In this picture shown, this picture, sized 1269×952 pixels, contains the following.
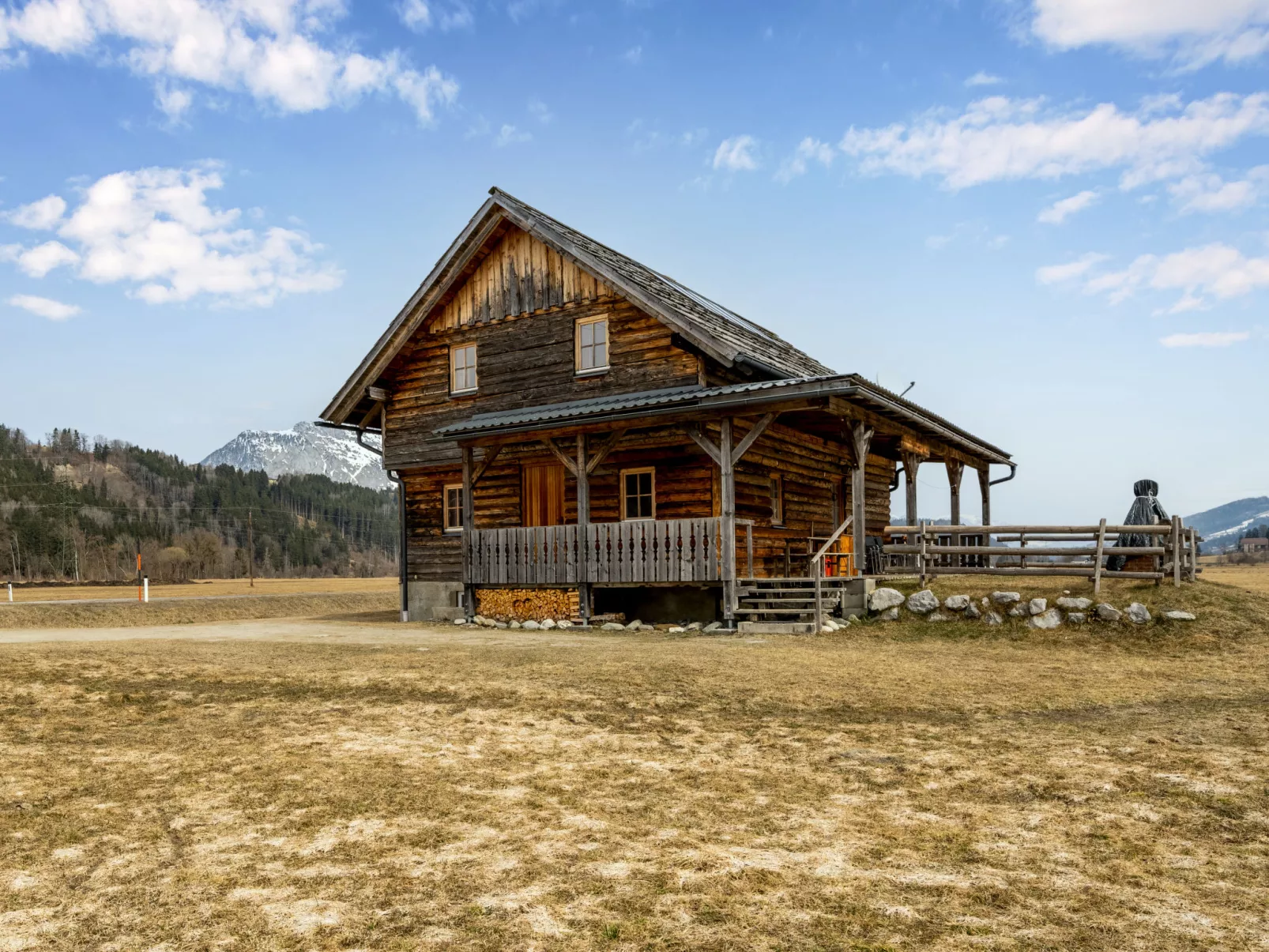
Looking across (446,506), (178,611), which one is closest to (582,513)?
(446,506)

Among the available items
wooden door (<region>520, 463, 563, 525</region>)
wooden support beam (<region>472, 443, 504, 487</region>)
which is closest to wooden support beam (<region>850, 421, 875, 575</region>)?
wooden door (<region>520, 463, 563, 525</region>)

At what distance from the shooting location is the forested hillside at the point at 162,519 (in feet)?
378

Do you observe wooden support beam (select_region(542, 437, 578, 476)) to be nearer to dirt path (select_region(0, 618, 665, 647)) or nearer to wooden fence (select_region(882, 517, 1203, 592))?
dirt path (select_region(0, 618, 665, 647))

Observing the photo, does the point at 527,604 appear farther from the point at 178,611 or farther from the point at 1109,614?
the point at 178,611

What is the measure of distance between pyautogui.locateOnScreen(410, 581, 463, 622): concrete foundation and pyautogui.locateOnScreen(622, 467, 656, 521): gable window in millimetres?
5373

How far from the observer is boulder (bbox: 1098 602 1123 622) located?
16.1 meters

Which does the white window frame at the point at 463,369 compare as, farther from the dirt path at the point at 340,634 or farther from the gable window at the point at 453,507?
the dirt path at the point at 340,634

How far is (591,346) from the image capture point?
22031mm

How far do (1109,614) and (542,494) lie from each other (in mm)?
12442

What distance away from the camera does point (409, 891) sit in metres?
4.44

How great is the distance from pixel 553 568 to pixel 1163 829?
51.2 feet

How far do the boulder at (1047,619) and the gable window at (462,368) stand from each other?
1417cm

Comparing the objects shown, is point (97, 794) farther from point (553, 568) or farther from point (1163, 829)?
point (553, 568)

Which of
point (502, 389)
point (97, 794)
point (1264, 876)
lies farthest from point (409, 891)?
point (502, 389)
